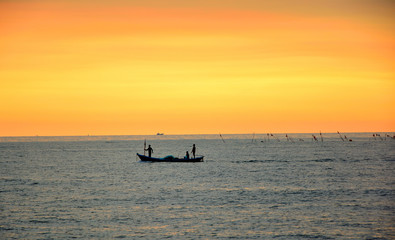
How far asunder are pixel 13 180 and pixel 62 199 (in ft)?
73.5

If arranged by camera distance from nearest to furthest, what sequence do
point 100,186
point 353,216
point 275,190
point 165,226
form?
1. point 165,226
2. point 353,216
3. point 275,190
4. point 100,186

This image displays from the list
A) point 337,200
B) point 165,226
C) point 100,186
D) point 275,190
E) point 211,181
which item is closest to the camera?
point 165,226

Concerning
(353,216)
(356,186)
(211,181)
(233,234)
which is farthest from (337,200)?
(211,181)

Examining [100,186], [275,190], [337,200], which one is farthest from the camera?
[100,186]

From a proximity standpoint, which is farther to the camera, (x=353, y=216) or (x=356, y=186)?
(x=356, y=186)

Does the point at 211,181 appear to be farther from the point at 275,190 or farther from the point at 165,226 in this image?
the point at 165,226

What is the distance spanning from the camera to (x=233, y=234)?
32.3 metres

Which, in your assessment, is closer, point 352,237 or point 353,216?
point 352,237

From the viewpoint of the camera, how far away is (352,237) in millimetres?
31078

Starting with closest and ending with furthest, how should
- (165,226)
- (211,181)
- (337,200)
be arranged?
(165,226) → (337,200) → (211,181)

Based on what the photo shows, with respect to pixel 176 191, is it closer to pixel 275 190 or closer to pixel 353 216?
pixel 275 190

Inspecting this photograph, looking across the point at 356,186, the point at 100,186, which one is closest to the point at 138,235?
the point at 100,186

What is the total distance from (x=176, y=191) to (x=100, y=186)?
37.2 ft

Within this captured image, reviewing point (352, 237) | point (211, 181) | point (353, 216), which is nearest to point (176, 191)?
point (211, 181)
